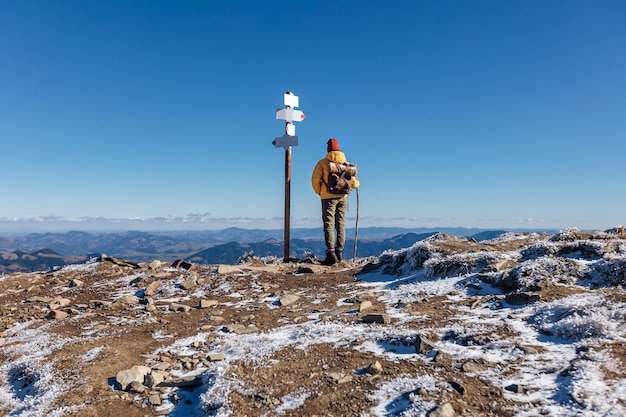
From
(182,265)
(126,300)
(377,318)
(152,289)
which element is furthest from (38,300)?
(377,318)

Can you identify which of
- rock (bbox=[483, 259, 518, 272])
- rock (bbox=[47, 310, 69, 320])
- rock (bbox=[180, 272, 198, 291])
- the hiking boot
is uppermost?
rock (bbox=[483, 259, 518, 272])

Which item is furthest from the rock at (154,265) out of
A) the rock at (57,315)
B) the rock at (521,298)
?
the rock at (521,298)

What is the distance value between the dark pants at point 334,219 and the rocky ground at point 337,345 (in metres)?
4.08

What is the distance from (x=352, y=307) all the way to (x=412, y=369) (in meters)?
3.72

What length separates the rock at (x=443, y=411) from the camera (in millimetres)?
3922

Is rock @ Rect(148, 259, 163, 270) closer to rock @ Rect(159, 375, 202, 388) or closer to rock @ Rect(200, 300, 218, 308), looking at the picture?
rock @ Rect(200, 300, 218, 308)

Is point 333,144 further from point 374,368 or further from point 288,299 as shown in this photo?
point 374,368

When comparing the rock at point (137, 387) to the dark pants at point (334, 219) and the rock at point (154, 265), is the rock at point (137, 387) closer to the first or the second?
the rock at point (154, 265)

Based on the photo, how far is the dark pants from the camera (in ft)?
53.0

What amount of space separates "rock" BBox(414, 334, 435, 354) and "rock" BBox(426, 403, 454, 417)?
1648 millimetres

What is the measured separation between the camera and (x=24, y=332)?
8.85m

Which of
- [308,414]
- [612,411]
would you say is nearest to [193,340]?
[308,414]

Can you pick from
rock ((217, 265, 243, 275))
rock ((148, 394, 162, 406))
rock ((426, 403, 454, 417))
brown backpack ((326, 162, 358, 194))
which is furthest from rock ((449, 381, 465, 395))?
brown backpack ((326, 162, 358, 194))

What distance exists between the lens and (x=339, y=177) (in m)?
15.9
